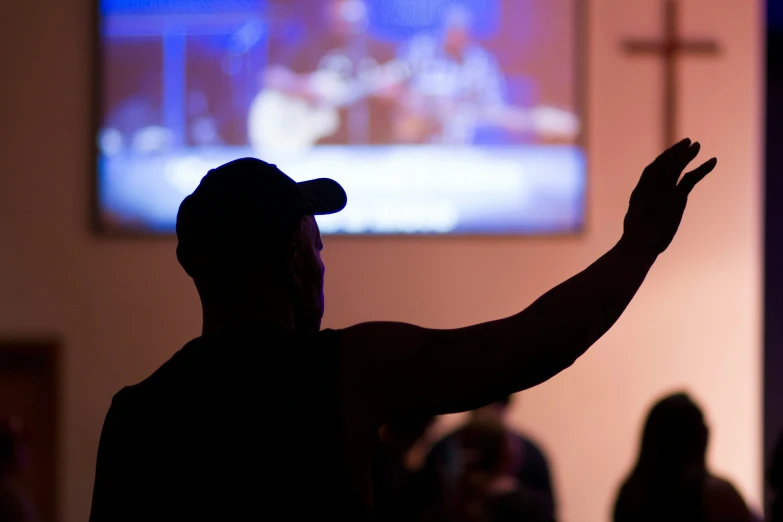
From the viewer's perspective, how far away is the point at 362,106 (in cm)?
515

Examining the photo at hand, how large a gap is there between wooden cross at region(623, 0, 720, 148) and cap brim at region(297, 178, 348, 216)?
4.24 m

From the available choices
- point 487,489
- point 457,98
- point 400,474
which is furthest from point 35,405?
point 487,489

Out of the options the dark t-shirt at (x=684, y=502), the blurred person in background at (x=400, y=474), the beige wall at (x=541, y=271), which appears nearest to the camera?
the dark t-shirt at (x=684, y=502)

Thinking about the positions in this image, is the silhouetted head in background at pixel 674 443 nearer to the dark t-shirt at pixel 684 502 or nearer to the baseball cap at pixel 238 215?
the dark t-shirt at pixel 684 502

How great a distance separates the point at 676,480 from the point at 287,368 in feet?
5.89

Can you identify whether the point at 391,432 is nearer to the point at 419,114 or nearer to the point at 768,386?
the point at 419,114

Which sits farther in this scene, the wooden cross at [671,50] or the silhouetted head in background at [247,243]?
the wooden cross at [671,50]

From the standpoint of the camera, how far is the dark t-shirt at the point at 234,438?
3.38 feet

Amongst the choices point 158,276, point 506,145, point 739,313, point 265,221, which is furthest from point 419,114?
point 265,221

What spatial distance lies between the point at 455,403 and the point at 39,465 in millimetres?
4803

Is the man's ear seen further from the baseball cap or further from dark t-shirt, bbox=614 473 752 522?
dark t-shirt, bbox=614 473 752 522

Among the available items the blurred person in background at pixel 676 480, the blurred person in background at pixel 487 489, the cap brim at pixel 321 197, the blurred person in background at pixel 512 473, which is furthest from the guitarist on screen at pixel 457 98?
the cap brim at pixel 321 197

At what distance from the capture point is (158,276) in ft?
17.1

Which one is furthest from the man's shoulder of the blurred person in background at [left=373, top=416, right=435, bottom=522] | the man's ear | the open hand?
the blurred person in background at [left=373, top=416, right=435, bottom=522]
